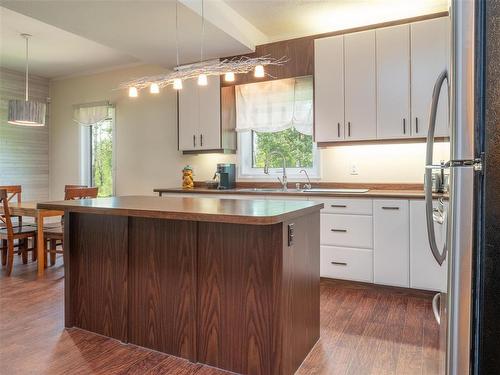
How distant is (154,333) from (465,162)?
191cm

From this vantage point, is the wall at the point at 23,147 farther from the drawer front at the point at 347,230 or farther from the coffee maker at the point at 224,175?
the drawer front at the point at 347,230

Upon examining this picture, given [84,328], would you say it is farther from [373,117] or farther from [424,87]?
[424,87]

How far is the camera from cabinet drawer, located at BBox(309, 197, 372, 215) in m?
3.19

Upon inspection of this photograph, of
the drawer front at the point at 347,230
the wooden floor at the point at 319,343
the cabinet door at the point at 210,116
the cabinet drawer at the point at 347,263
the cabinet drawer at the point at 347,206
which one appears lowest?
the wooden floor at the point at 319,343

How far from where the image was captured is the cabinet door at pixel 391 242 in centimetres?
303

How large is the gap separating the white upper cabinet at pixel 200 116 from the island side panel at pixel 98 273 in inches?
82.1

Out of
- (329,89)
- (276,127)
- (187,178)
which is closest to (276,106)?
(276,127)

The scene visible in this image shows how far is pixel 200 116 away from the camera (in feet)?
14.1

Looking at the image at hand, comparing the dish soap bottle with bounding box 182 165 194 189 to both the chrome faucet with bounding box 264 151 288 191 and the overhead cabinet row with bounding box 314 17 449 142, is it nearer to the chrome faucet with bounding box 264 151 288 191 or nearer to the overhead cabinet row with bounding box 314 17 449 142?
the chrome faucet with bounding box 264 151 288 191

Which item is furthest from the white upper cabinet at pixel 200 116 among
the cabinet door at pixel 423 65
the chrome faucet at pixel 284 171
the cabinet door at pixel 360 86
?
the cabinet door at pixel 423 65

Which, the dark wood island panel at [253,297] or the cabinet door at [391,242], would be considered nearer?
the dark wood island panel at [253,297]

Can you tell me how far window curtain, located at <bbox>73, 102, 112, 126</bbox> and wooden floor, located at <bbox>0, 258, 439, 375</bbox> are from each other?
3.01 m

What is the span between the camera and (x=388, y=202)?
311cm

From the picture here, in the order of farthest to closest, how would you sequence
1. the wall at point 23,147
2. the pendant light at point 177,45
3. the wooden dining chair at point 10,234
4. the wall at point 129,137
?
the wall at point 23,147 → the wall at point 129,137 → the wooden dining chair at point 10,234 → the pendant light at point 177,45
